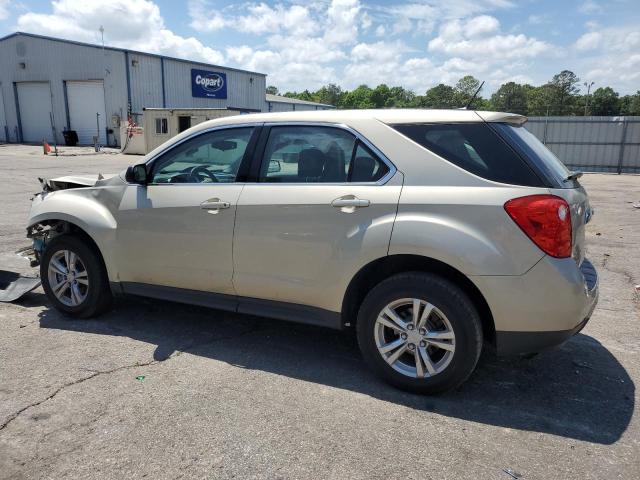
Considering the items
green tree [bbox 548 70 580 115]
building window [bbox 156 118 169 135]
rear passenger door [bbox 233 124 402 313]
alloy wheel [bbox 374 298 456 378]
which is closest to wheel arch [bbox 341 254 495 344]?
rear passenger door [bbox 233 124 402 313]

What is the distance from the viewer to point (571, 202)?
3.02m

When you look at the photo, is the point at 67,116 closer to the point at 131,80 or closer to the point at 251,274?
the point at 131,80

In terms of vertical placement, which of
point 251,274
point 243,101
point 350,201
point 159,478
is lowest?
point 159,478

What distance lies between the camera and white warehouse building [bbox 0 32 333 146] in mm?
34000

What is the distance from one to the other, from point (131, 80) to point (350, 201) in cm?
3460

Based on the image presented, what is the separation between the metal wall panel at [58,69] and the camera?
111 feet

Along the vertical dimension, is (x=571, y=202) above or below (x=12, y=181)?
above

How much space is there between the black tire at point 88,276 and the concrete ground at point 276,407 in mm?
131

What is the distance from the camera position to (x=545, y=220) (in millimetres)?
2877

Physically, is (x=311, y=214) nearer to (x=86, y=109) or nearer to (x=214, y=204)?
(x=214, y=204)

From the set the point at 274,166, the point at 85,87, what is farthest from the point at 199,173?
the point at 85,87

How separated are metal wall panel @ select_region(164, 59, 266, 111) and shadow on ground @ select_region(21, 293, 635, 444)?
34952mm

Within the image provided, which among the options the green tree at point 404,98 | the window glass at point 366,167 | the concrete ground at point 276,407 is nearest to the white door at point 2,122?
the green tree at point 404,98

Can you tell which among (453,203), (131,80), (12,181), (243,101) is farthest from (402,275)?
(243,101)
